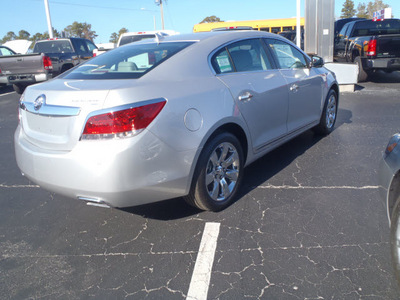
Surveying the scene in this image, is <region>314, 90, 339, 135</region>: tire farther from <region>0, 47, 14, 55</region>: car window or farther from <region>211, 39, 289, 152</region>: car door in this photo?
<region>0, 47, 14, 55</region>: car window

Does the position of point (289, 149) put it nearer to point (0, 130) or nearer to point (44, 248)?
point (44, 248)

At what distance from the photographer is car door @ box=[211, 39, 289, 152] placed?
11.9 feet

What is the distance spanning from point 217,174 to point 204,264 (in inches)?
37.9

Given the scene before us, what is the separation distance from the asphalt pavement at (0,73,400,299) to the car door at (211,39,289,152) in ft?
2.00

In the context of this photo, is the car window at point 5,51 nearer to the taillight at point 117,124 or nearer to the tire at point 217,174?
the tire at point 217,174

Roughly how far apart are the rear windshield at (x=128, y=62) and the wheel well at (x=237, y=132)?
80 cm

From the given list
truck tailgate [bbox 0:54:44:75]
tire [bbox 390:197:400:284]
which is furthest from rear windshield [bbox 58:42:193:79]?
truck tailgate [bbox 0:54:44:75]

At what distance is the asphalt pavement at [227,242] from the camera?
2537 mm

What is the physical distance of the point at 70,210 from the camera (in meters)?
3.78

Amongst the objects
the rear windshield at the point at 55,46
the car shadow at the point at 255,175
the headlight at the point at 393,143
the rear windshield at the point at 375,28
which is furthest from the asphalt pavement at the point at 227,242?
the rear windshield at the point at 55,46

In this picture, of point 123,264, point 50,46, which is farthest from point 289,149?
point 50,46

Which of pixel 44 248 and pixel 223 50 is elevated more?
pixel 223 50

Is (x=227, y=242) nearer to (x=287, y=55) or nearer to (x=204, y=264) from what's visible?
(x=204, y=264)

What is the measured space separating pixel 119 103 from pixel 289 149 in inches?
130
